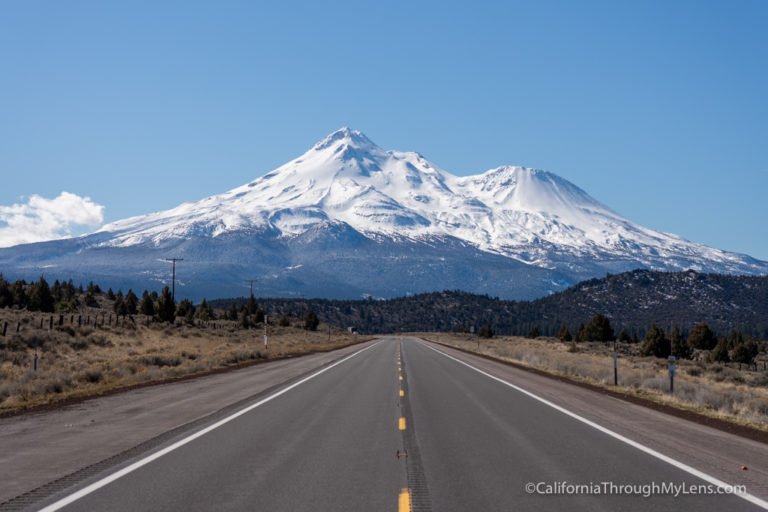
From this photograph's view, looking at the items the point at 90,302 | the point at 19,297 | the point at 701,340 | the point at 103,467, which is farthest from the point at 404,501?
the point at 90,302

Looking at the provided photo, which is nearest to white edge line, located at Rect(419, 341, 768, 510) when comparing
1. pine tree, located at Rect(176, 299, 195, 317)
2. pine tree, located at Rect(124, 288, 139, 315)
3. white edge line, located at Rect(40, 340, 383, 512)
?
white edge line, located at Rect(40, 340, 383, 512)

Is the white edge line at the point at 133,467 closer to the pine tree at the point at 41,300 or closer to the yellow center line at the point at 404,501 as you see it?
the yellow center line at the point at 404,501

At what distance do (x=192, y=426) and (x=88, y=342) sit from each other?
35.1 m

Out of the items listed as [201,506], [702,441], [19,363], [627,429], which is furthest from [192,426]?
[19,363]

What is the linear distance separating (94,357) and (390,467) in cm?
3299

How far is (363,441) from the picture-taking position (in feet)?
40.5

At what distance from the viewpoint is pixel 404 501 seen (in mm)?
8203

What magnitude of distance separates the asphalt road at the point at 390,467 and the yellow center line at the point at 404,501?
0.01 metres

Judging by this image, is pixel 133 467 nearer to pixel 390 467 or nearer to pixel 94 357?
pixel 390 467

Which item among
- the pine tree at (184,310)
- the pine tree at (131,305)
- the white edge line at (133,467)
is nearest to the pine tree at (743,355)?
the pine tree at (184,310)

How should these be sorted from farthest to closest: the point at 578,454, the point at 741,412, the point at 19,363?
the point at 19,363, the point at 741,412, the point at 578,454

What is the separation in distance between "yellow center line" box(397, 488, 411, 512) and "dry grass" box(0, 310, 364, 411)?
40.0 feet

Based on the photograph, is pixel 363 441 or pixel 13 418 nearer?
pixel 363 441

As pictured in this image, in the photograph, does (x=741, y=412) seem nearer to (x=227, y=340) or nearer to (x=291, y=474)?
(x=291, y=474)
